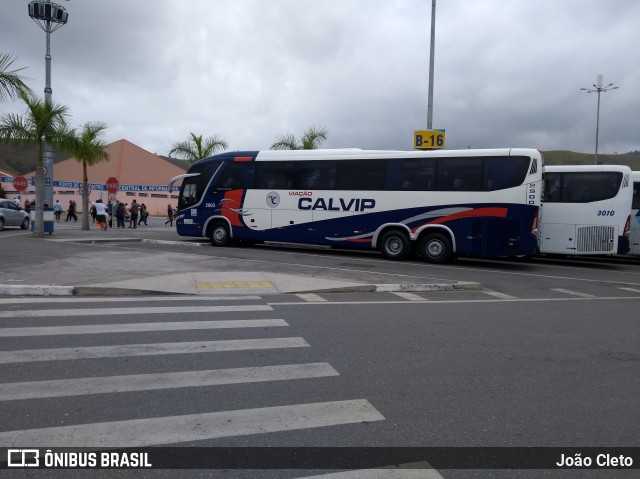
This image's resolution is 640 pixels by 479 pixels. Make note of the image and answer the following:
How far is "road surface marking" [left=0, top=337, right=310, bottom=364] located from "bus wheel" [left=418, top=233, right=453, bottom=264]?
11.1 metres

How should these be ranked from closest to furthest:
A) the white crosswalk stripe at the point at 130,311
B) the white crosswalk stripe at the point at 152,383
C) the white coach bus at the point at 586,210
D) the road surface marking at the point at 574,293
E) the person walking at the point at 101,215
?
the white crosswalk stripe at the point at 152,383 → the white crosswalk stripe at the point at 130,311 → the road surface marking at the point at 574,293 → the white coach bus at the point at 586,210 → the person walking at the point at 101,215

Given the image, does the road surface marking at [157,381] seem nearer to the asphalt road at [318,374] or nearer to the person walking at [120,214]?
the asphalt road at [318,374]

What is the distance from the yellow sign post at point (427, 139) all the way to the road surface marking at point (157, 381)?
1582 cm

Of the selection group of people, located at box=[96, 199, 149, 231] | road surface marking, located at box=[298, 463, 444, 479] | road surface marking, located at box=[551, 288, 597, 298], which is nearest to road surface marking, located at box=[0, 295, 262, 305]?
road surface marking, located at box=[298, 463, 444, 479]

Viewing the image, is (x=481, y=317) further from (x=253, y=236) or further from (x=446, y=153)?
(x=253, y=236)

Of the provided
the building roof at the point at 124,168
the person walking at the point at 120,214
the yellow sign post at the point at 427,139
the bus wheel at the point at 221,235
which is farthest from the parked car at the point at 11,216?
the building roof at the point at 124,168

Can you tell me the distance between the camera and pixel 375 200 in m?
18.2

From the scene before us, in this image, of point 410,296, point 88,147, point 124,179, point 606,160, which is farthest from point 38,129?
point 606,160

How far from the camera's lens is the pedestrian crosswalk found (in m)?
4.21

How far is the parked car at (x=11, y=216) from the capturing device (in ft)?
91.4

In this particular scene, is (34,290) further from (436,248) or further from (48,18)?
(48,18)

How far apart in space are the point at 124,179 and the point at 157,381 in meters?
53.1

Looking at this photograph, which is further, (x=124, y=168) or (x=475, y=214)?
(x=124, y=168)

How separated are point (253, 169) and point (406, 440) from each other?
16879mm
